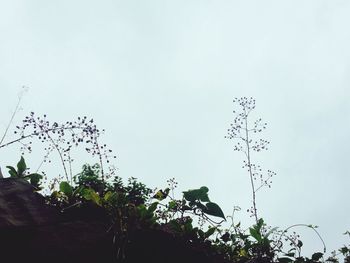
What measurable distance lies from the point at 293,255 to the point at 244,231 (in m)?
0.60

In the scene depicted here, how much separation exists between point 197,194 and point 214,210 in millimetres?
261

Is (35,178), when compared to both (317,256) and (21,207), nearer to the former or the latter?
(21,207)

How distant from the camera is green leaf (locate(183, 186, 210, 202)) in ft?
11.4

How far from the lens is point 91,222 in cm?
272

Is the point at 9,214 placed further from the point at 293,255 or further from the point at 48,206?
the point at 293,255

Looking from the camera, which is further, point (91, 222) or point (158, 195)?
point (158, 195)

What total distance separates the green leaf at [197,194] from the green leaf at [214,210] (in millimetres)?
70

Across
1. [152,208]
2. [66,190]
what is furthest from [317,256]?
[66,190]

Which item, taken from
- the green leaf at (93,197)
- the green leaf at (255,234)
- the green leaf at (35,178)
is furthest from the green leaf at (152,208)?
the green leaf at (35,178)

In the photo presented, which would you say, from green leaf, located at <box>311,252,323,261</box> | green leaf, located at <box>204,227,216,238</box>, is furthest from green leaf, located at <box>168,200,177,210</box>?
green leaf, located at <box>311,252,323,261</box>

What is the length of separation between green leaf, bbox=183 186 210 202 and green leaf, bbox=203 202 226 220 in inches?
2.8

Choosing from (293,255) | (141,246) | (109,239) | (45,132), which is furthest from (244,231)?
(45,132)

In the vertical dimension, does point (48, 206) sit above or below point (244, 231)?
below

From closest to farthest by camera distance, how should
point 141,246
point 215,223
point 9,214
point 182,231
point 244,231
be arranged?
point 9,214 → point 141,246 → point 182,231 → point 215,223 → point 244,231
